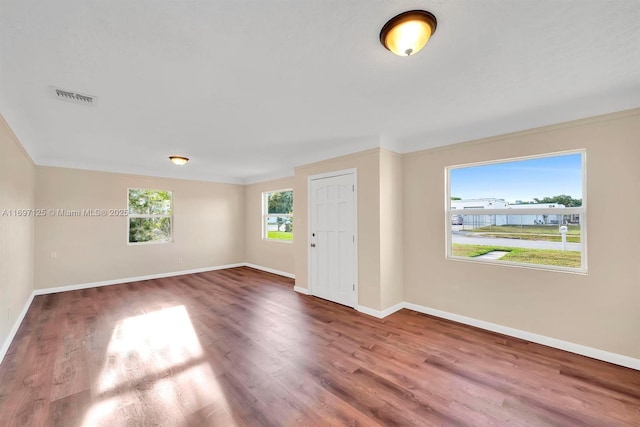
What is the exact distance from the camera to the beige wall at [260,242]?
19.8 feet

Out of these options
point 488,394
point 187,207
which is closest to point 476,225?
point 488,394

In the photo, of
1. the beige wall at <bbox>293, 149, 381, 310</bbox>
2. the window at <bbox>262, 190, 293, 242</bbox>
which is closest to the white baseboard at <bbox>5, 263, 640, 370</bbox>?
the beige wall at <bbox>293, 149, 381, 310</bbox>

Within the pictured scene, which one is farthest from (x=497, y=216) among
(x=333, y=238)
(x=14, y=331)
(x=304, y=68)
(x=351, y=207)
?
(x=14, y=331)

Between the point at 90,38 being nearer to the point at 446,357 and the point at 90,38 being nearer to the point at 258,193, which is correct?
the point at 446,357

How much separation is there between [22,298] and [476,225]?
605cm

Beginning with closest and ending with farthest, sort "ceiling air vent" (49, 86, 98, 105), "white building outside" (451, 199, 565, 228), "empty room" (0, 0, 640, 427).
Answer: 1. "empty room" (0, 0, 640, 427)
2. "ceiling air vent" (49, 86, 98, 105)
3. "white building outside" (451, 199, 565, 228)

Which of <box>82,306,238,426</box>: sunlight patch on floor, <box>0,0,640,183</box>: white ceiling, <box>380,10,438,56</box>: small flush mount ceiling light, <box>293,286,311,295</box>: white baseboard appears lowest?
<box>82,306,238,426</box>: sunlight patch on floor

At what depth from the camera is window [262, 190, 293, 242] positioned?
624 cm

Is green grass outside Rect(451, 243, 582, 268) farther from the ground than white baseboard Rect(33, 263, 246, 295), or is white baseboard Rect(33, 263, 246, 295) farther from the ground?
green grass outside Rect(451, 243, 582, 268)

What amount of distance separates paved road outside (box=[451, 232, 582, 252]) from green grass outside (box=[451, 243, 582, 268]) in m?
0.04

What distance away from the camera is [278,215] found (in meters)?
6.45

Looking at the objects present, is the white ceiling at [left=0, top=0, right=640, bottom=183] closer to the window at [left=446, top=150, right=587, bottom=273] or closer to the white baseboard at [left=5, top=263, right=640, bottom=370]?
the window at [left=446, top=150, right=587, bottom=273]

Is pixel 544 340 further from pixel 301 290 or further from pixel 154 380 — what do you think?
pixel 154 380

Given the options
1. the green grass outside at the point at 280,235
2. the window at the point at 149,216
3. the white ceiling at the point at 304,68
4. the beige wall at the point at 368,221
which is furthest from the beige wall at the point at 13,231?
the green grass outside at the point at 280,235
